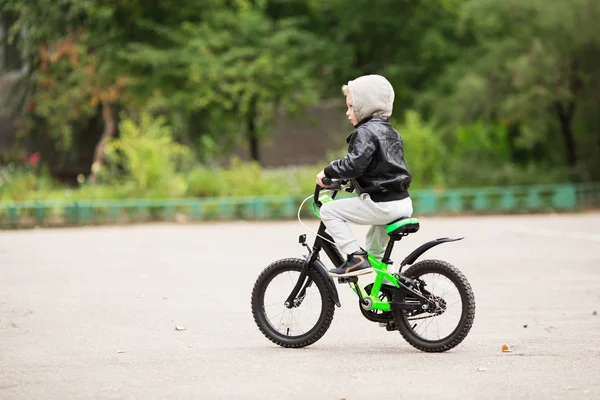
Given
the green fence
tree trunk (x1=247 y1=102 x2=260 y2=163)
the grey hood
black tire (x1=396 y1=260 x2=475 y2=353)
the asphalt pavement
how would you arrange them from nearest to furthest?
1. the asphalt pavement
2. black tire (x1=396 y1=260 x2=475 y2=353)
3. the grey hood
4. the green fence
5. tree trunk (x1=247 y1=102 x2=260 y2=163)

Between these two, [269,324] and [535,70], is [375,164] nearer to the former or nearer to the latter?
[269,324]

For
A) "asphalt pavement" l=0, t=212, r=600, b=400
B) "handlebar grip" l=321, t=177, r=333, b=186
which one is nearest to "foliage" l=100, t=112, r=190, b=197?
"asphalt pavement" l=0, t=212, r=600, b=400

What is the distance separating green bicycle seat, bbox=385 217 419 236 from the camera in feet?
26.0

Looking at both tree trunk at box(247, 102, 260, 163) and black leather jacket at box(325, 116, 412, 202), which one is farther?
tree trunk at box(247, 102, 260, 163)

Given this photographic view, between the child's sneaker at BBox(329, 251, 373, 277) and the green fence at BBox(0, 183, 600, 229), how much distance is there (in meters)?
17.3

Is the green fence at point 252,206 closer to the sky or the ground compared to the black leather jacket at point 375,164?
closer to the ground

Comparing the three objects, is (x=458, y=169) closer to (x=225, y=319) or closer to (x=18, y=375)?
(x=225, y=319)

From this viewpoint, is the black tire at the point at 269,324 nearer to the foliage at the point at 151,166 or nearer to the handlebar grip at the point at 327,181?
the handlebar grip at the point at 327,181

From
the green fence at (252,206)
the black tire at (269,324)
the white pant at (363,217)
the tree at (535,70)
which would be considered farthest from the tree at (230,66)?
the white pant at (363,217)

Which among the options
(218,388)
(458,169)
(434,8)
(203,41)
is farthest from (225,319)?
(434,8)

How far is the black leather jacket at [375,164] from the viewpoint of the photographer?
790cm

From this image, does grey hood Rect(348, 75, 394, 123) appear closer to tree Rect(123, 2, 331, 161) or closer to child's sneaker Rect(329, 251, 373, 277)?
child's sneaker Rect(329, 251, 373, 277)

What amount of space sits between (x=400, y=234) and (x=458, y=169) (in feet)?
69.6

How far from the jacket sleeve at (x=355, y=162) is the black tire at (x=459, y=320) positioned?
76cm
